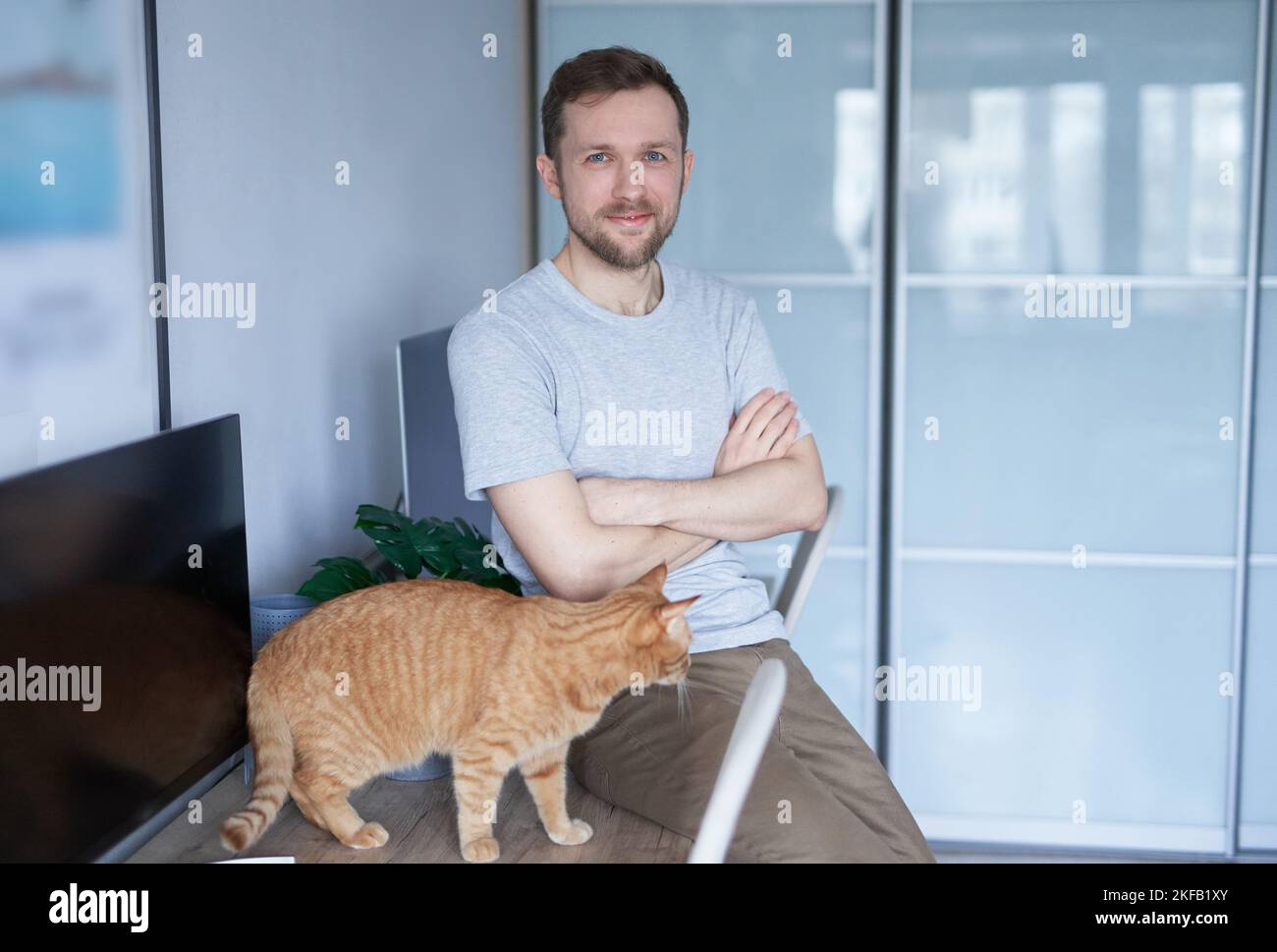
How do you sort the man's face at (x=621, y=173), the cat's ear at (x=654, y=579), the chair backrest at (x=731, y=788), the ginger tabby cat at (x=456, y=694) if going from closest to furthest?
the chair backrest at (x=731, y=788)
the ginger tabby cat at (x=456, y=694)
the cat's ear at (x=654, y=579)
the man's face at (x=621, y=173)

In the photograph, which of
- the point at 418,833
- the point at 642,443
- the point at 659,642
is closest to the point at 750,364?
the point at 642,443

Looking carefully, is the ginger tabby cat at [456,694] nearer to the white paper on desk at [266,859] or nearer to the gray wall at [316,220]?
the white paper on desk at [266,859]

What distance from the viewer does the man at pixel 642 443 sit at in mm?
1527

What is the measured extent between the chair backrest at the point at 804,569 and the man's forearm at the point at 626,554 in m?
0.38

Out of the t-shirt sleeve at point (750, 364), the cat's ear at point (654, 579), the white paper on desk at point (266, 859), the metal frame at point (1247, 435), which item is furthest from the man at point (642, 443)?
the metal frame at point (1247, 435)

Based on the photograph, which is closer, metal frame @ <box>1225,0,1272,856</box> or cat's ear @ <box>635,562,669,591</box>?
cat's ear @ <box>635,562,669,591</box>

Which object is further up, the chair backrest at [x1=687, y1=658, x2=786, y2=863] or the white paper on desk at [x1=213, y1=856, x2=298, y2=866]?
the chair backrest at [x1=687, y1=658, x2=786, y2=863]

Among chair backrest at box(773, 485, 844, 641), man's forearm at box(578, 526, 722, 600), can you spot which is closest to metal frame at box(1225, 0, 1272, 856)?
chair backrest at box(773, 485, 844, 641)

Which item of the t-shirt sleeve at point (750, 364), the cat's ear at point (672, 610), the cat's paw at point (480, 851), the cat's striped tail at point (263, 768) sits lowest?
the cat's paw at point (480, 851)

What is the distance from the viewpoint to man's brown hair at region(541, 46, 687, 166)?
5.74ft

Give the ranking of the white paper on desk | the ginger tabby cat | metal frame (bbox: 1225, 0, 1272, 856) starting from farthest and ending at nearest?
1. metal frame (bbox: 1225, 0, 1272, 856)
2. the ginger tabby cat
3. the white paper on desk

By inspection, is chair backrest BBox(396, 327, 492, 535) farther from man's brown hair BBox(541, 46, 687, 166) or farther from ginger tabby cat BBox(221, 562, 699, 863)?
ginger tabby cat BBox(221, 562, 699, 863)
